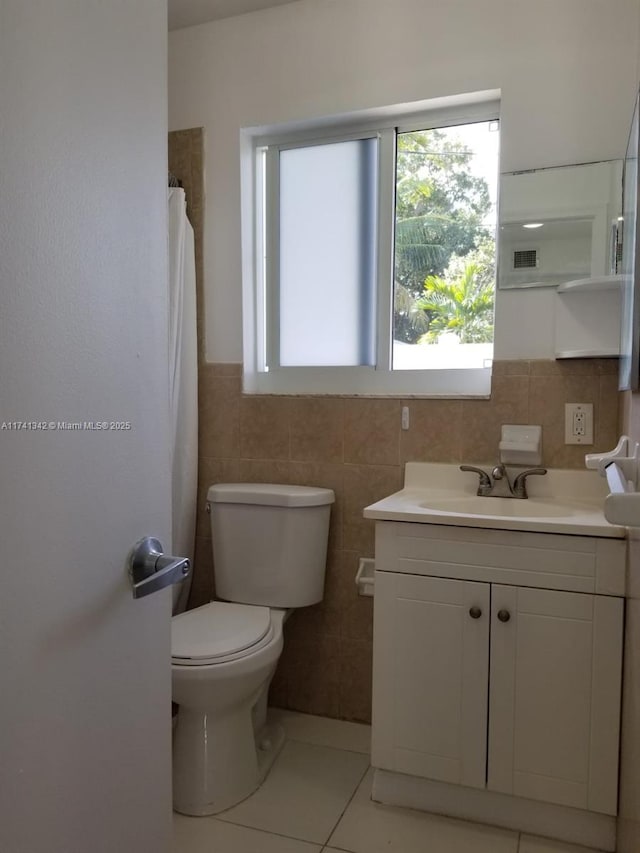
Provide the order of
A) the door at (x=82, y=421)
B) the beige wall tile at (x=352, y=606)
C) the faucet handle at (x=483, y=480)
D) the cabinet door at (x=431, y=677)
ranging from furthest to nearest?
the beige wall tile at (x=352, y=606) < the faucet handle at (x=483, y=480) < the cabinet door at (x=431, y=677) < the door at (x=82, y=421)

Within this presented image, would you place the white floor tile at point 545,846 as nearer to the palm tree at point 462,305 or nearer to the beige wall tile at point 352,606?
the beige wall tile at point 352,606

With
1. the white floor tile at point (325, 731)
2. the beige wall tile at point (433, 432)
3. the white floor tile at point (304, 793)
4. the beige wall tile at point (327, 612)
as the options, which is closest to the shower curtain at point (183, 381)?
the beige wall tile at point (327, 612)

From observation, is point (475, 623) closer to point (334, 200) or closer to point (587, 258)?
point (587, 258)

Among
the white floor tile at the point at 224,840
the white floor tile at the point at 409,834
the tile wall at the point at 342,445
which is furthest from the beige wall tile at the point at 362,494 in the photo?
the white floor tile at the point at 224,840

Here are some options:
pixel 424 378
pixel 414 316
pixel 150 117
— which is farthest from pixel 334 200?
pixel 150 117

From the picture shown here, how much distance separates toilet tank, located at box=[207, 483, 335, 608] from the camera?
1.99m

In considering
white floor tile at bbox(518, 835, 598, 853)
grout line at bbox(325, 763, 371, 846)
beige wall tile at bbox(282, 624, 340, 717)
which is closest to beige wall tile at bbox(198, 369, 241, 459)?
beige wall tile at bbox(282, 624, 340, 717)

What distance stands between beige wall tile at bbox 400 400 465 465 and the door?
1.23 m

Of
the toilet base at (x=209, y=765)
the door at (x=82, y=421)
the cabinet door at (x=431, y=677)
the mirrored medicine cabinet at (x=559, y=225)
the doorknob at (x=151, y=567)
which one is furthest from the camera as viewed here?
the mirrored medicine cabinet at (x=559, y=225)

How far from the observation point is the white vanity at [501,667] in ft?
4.84

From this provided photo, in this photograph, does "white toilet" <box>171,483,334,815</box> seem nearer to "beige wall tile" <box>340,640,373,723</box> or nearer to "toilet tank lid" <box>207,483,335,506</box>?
"toilet tank lid" <box>207,483,335,506</box>

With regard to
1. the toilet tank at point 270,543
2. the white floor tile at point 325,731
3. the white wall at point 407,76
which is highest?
the white wall at point 407,76

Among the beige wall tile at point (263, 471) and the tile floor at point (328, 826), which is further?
the beige wall tile at point (263, 471)

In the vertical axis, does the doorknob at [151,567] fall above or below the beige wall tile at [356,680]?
above
